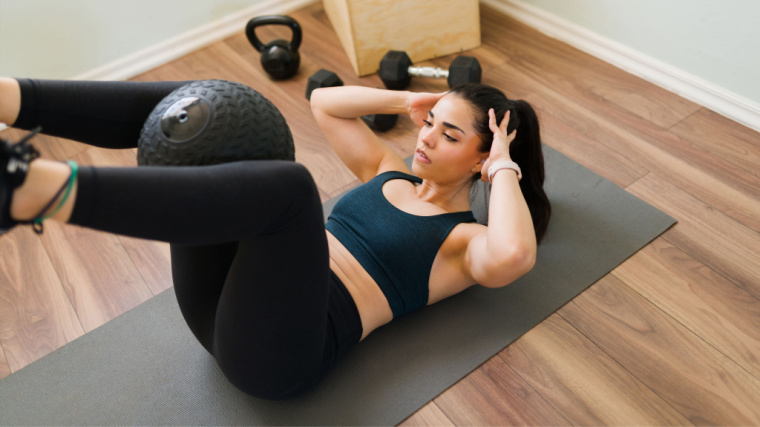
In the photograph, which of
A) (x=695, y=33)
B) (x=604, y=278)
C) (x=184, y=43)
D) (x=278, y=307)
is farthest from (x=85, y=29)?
(x=695, y=33)

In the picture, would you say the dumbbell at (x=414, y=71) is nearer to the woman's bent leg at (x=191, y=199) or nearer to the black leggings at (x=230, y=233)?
the black leggings at (x=230, y=233)

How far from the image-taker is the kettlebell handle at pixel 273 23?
2.73 m

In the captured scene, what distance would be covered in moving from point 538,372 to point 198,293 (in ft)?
2.96

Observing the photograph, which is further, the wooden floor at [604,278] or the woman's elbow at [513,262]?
the wooden floor at [604,278]

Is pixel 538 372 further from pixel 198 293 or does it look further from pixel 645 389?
pixel 198 293

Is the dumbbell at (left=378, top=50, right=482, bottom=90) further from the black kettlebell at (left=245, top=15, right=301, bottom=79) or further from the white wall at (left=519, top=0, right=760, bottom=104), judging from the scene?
the white wall at (left=519, top=0, right=760, bottom=104)

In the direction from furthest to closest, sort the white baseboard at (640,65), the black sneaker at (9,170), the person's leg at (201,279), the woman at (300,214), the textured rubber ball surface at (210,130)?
the white baseboard at (640,65)
the person's leg at (201,279)
the textured rubber ball surface at (210,130)
the woman at (300,214)
the black sneaker at (9,170)

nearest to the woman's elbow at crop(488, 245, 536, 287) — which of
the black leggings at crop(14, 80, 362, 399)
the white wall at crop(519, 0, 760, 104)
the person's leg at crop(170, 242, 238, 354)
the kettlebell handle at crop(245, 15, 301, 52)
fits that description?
the black leggings at crop(14, 80, 362, 399)

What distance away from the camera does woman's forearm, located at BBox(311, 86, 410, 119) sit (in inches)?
72.1

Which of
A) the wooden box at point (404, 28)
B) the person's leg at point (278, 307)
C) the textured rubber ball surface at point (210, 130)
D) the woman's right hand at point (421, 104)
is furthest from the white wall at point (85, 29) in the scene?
the person's leg at point (278, 307)

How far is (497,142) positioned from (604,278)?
60cm

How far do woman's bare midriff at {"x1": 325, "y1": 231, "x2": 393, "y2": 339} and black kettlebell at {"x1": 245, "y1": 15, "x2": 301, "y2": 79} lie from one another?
4.55 ft

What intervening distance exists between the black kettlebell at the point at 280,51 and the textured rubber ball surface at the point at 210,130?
1516 millimetres

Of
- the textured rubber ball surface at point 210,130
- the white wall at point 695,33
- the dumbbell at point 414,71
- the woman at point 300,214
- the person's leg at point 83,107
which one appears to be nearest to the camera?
the woman at point 300,214
